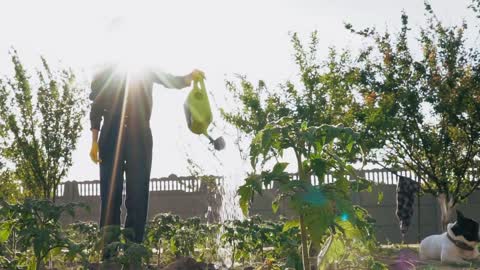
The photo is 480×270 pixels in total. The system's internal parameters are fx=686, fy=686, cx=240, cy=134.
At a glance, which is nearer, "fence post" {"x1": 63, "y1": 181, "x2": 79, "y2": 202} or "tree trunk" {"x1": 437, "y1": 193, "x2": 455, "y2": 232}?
"tree trunk" {"x1": 437, "y1": 193, "x2": 455, "y2": 232}

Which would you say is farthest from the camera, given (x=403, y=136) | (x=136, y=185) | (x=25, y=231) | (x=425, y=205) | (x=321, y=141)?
(x=425, y=205)

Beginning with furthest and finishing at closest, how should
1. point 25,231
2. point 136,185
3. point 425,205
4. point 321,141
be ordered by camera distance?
point 425,205 → point 136,185 → point 25,231 → point 321,141

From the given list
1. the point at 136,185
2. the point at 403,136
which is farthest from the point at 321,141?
the point at 403,136

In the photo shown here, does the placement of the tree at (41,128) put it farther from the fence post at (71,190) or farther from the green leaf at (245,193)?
the green leaf at (245,193)

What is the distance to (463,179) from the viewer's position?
17.7m

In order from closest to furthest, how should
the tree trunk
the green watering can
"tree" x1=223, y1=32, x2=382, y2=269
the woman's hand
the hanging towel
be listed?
"tree" x1=223, y1=32, x2=382, y2=269
the green watering can
the woman's hand
the hanging towel
the tree trunk

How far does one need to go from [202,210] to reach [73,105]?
4.54 metres

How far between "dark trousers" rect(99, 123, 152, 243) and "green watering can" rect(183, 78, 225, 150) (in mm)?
537

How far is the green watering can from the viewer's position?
4.59 meters

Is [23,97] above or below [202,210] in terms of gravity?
above

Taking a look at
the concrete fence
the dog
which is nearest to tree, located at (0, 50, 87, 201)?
the concrete fence

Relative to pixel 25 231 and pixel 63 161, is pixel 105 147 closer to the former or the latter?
pixel 25 231

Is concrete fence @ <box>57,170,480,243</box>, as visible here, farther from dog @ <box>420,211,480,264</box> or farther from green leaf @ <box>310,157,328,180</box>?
green leaf @ <box>310,157,328,180</box>

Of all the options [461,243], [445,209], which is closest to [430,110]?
[445,209]
